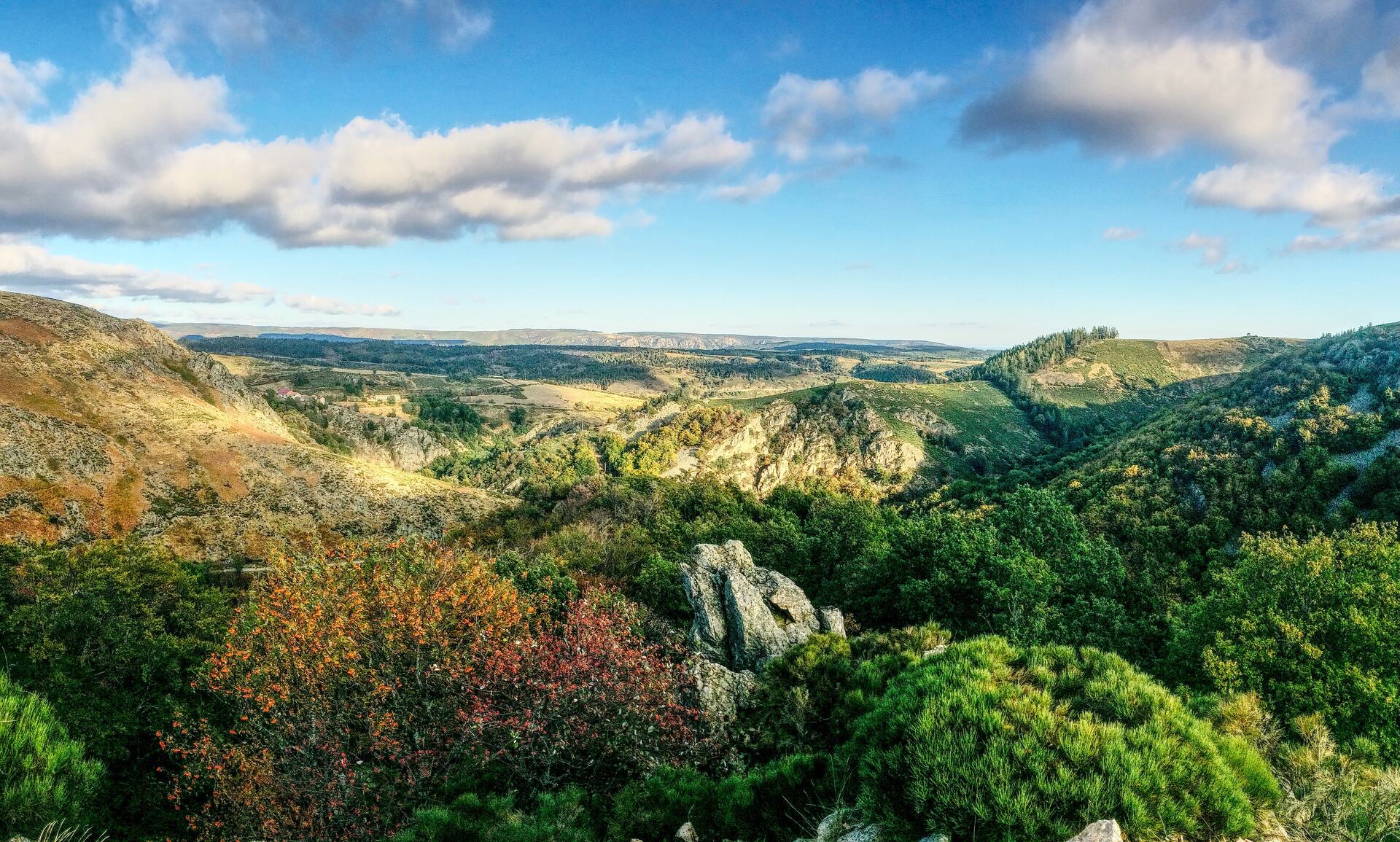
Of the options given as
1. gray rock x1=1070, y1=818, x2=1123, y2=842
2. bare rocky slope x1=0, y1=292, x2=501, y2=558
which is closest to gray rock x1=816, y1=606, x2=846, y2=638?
gray rock x1=1070, y1=818, x2=1123, y2=842

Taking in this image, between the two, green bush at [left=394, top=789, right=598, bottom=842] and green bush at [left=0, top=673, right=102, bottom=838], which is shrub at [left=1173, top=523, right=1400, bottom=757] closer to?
green bush at [left=394, top=789, right=598, bottom=842]

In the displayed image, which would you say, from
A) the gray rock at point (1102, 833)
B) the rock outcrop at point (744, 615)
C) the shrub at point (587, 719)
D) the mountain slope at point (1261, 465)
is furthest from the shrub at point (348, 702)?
the mountain slope at point (1261, 465)

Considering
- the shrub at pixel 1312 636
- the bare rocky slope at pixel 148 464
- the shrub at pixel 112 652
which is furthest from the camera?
the bare rocky slope at pixel 148 464

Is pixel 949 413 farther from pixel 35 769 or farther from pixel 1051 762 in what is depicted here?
pixel 35 769

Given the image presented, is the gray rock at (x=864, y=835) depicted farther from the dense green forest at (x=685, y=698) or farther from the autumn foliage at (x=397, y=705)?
the autumn foliage at (x=397, y=705)

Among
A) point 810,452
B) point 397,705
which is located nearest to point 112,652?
point 397,705

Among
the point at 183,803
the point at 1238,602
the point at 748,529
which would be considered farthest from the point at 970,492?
the point at 183,803
